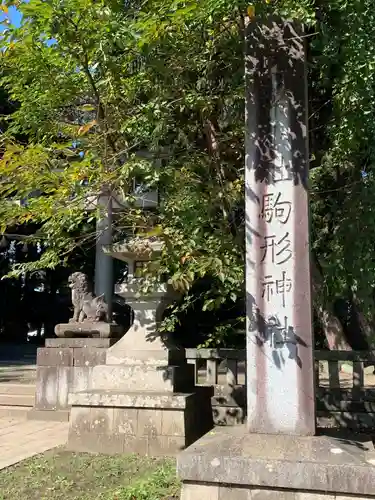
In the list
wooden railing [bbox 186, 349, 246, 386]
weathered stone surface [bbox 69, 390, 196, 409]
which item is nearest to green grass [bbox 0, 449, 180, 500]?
weathered stone surface [bbox 69, 390, 196, 409]

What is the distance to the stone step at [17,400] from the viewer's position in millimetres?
8159

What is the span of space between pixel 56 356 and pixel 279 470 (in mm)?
5262

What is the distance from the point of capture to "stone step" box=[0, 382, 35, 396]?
28.4ft

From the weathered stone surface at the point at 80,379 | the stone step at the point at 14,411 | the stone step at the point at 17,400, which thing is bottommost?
the stone step at the point at 14,411

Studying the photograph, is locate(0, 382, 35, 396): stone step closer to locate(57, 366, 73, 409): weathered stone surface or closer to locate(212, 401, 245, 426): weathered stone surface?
locate(57, 366, 73, 409): weathered stone surface

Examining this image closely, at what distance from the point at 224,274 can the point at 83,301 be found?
13.3ft

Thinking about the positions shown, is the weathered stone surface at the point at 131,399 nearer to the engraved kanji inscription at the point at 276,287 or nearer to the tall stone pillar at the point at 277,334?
the tall stone pillar at the point at 277,334

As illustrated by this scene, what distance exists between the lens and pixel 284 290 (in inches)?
143

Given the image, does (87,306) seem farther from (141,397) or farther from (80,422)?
(141,397)

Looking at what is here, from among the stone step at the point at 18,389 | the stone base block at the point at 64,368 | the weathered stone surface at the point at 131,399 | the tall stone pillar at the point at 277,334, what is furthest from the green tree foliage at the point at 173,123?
the stone step at the point at 18,389

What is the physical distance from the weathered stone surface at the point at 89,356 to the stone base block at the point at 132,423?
1968 millimetres

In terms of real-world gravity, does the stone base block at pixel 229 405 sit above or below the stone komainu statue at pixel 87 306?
below

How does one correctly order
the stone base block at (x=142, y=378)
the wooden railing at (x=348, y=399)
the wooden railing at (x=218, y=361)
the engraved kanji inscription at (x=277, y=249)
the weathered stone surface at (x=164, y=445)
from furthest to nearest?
the wooden railing at (x=218, y=361) < the wooden railing at (x=348, y=399) < the stone base block at (x=142, y=378) < the weathered stone surface at (x=164, y=445) < the engraved kanji inscription at (x=277, y=249)

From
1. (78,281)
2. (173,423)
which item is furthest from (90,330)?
(173,423)
